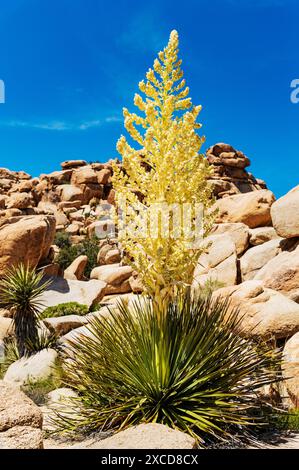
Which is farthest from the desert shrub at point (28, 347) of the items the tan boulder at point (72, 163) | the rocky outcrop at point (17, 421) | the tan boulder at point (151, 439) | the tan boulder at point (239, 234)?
the tan boulder at point (72, 163)

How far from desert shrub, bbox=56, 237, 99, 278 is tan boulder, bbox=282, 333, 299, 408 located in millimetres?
27462

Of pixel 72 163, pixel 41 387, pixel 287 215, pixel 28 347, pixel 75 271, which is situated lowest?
pixel 41 387

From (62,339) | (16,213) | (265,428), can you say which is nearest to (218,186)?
(16,213)

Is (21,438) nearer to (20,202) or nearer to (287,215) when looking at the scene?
(287,215)

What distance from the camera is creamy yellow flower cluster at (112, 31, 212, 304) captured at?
5.48 meters

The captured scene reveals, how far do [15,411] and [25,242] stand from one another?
62.3 feet

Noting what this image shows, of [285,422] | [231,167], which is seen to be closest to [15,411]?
[285,422]

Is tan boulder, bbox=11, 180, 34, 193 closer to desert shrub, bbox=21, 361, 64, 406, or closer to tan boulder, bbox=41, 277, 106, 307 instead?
tan boulder, bbox=41, 277, 106, 307

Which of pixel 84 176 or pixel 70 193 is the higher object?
pixel 84 176

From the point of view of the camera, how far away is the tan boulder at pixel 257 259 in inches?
773

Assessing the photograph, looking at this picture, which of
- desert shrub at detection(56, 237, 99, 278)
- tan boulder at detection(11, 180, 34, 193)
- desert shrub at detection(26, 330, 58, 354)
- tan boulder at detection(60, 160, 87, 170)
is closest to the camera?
desert shrub at detection(26, 330, 58, 354)

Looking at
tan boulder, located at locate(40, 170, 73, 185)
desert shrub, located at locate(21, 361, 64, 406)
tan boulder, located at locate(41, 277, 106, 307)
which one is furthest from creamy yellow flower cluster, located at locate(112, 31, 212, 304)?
tan boulder, located at locate(40, 170, 73, 185)

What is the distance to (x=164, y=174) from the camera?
18.0 feet
